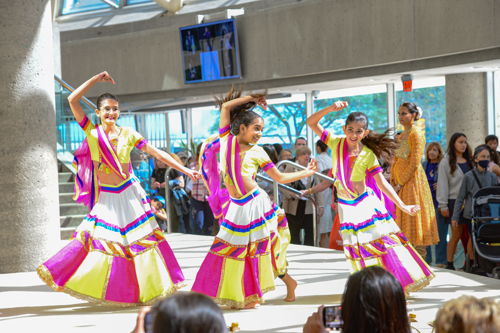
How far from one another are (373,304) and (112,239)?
344 centimetres

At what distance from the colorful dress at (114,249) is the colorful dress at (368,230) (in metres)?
1.22

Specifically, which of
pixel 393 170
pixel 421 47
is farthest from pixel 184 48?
pixel 393 170

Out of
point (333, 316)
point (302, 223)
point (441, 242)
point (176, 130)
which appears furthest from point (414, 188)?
point (176, 130)

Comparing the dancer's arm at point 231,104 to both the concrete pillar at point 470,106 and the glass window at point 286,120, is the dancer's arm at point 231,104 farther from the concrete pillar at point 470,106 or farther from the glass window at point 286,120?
the glass window at point 286,120

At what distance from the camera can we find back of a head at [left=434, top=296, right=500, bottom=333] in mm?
1863

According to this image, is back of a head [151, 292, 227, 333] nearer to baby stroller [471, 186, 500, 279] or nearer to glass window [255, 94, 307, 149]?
baby stroller [471, 186, 500, 279]

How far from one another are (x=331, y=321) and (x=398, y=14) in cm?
956

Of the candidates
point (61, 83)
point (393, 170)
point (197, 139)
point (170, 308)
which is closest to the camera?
point (170, 308)

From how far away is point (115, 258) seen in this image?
5.31m

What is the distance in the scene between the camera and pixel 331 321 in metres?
2.23

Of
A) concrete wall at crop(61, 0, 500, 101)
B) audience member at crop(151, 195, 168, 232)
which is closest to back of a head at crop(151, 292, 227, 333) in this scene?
audience member at crop(151, 195, 168, 232)

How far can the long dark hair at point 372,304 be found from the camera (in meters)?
2.08

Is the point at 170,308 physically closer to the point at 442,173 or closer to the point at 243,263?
the point at 243,263

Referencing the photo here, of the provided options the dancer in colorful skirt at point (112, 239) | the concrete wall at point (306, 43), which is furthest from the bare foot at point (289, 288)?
the concrete wall at point (306, 43)
